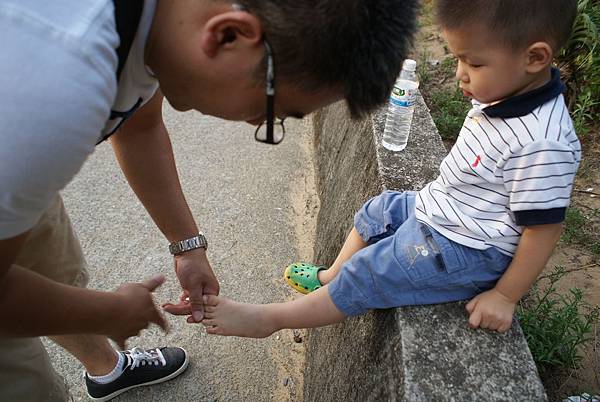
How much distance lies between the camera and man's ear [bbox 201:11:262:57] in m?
0.91

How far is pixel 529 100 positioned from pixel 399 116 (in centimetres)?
97

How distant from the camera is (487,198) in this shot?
1.59 meters

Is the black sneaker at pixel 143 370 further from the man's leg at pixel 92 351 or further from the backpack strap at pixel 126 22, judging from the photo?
the backpack strap at pixel 126 22

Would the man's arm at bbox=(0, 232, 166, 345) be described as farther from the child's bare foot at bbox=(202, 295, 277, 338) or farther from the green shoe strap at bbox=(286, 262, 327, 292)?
the green shoe strap at bbox=(286, 262, 327, 292)

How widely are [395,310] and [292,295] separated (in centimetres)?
120

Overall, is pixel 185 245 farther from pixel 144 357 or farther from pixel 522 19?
pixel 522 19

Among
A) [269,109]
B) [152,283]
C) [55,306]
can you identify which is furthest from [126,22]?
[152,283]

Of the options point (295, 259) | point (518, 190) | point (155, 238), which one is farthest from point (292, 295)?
point (518, 190)

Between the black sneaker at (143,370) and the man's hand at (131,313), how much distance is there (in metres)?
1.07

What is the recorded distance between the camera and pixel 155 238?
2.98 m

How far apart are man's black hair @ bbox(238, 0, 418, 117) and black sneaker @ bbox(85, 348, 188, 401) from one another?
1.67 m

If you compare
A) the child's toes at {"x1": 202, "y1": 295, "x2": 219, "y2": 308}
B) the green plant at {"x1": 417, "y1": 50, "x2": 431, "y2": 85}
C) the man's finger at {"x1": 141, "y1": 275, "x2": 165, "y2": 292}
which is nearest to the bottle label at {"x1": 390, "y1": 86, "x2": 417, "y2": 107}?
the child's toes at {"x1": 202, "y1": 295, "x2": 219, "y2": 308}

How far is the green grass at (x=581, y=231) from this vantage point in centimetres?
241

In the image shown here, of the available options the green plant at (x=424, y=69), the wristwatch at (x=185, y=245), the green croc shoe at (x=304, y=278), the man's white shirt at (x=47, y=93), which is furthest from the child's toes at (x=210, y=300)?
the green plant at (x=424, y=69)
